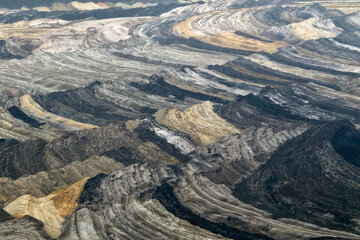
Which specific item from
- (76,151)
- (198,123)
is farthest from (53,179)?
(198,123)

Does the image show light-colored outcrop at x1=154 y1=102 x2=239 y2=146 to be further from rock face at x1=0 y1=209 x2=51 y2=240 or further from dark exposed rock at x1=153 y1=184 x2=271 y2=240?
rock face at x1=0 y1=209 x2=51 y2=240

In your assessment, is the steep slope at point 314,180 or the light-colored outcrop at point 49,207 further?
the steep slope at point 314,180

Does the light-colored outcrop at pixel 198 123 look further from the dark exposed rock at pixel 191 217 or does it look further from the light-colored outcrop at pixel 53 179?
the dark exposed rock at pixel 191 217

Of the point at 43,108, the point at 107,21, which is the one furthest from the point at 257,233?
the point at 107,21

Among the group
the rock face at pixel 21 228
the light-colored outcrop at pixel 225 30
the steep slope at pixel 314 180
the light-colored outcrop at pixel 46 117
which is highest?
the light-colored outcrop at pixel 225 30

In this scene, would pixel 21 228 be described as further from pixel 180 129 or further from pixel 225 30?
pixel 225 30

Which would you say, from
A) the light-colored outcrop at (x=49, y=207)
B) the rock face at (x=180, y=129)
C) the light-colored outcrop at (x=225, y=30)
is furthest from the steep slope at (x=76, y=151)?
the light-colored outcrop at (x=225, y=30)

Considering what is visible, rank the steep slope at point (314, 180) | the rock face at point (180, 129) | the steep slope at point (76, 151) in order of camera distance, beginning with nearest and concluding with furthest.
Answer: the rock face at point (180, 129) → the steep slope at point (314, 180) → the steep slope at point (76, 151)
